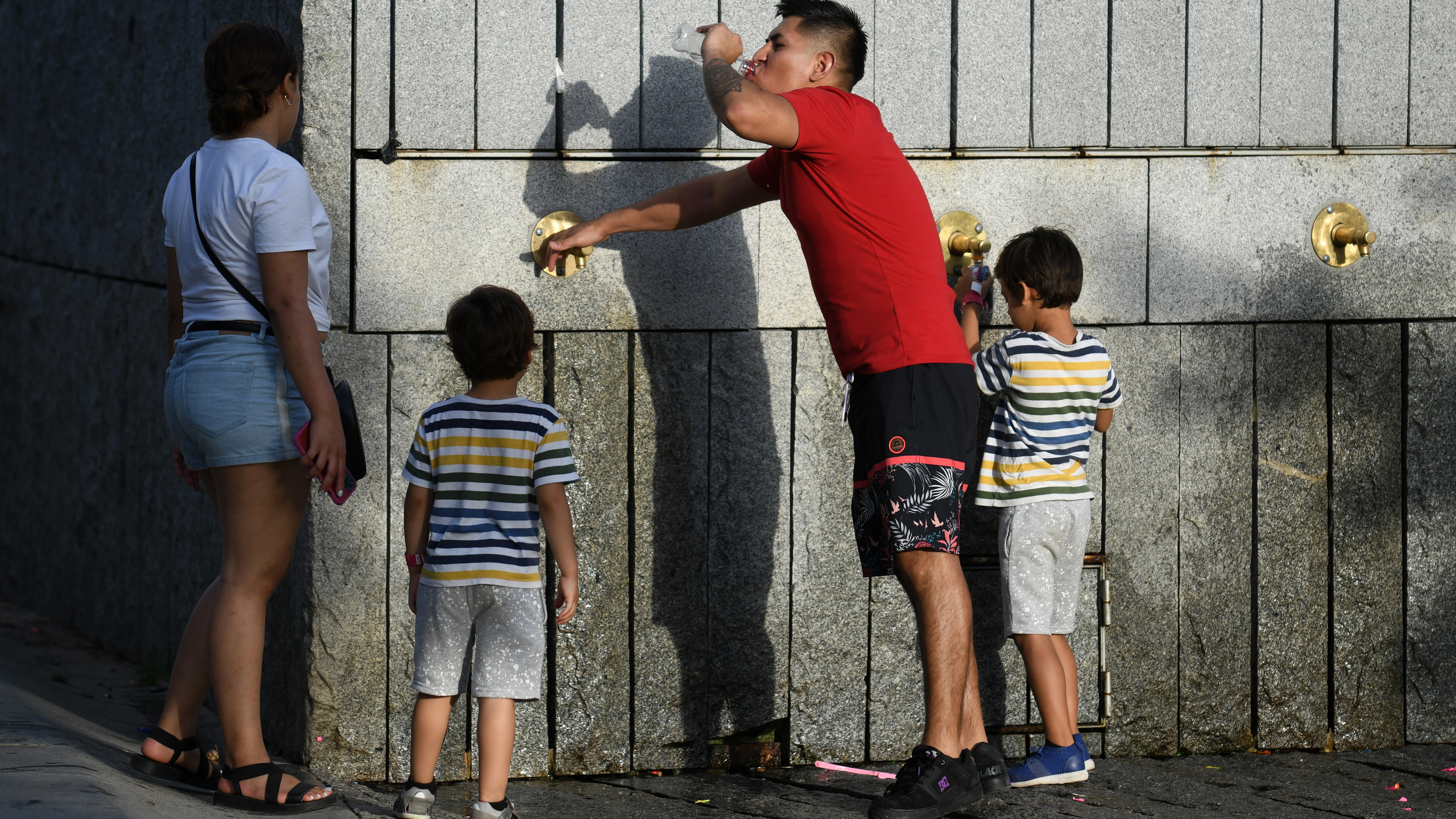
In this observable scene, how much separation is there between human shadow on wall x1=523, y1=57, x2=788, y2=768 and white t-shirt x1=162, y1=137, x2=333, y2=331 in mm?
855

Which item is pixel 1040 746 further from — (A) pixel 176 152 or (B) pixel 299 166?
(A) pixel 176 152

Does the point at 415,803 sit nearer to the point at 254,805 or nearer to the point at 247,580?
the point at 254,805

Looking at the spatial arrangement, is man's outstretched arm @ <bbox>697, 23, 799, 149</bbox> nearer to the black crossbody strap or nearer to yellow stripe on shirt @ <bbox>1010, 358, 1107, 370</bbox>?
yellow stripe on shirt @ <bbox>1010, 358, 1107, 370</bbox>

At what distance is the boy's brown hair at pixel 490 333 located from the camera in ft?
9.03

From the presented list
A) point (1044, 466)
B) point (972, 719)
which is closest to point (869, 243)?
point (1044, 466)

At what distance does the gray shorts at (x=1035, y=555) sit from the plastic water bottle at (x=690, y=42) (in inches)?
52.3

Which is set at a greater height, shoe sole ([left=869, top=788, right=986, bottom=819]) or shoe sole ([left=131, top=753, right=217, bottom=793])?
shoe sole ([left=131, top=753, right=217, bottom=793])

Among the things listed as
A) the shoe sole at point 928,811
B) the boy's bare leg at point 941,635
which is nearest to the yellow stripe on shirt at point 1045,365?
the boy's bare leg at point 941,635

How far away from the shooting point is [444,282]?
330 centimetres

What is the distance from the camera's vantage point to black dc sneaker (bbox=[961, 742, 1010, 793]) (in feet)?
10.3

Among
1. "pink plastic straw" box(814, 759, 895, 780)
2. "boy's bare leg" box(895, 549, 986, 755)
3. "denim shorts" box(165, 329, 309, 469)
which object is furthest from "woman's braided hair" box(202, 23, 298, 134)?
"pink plastic straw" box(814, 759, 895, 780)

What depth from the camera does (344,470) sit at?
2.64m

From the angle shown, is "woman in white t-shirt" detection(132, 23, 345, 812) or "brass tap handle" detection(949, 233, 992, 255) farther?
"brass tap handle" detection(949, 233, 992, 255)

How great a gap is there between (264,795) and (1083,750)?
6.48ft
